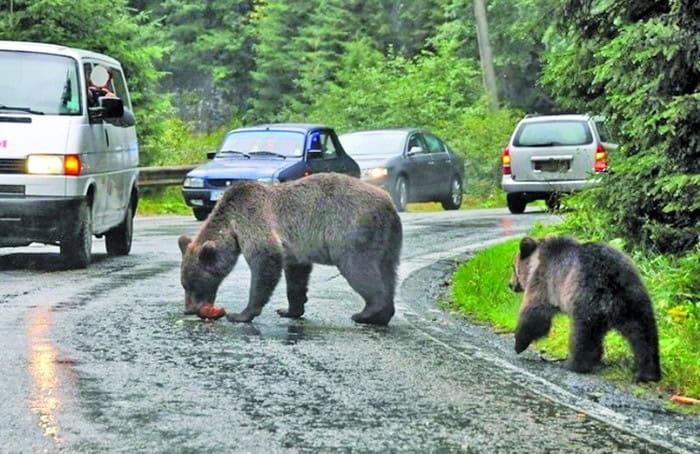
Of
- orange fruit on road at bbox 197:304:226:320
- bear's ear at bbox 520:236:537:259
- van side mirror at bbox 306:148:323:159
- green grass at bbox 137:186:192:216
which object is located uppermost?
bear's ear at bbox 520:236:537:259

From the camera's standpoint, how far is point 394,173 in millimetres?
29141

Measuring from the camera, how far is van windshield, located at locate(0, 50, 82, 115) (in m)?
15.0

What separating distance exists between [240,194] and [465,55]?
47014 millimetres

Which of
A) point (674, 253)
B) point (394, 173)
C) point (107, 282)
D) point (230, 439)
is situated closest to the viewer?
point (230, 439)

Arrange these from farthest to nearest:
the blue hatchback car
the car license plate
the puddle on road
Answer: the car license plate, the blue hatchback car, the puddle on road

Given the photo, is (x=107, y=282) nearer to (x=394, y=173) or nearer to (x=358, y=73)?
(x=394, y=173)

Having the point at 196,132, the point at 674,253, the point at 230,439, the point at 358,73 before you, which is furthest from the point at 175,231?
the point at 196,132

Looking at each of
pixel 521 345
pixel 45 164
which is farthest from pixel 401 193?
pixel 521 345

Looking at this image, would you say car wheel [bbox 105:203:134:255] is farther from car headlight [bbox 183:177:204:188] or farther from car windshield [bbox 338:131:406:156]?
car windshield [bbox 338:131:406:156]

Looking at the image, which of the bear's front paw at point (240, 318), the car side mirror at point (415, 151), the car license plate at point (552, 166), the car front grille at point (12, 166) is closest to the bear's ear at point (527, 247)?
the bear's front paw at point (240, 318)

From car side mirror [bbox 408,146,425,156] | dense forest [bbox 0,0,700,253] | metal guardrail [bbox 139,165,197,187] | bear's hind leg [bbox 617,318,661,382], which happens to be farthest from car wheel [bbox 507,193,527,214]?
bear's hind leg [bbox 617,318,661,382]

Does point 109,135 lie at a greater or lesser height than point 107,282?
greater

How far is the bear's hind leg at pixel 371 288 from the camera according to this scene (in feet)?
35.6

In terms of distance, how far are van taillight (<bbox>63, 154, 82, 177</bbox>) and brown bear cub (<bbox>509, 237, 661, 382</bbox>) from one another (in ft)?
21.1
